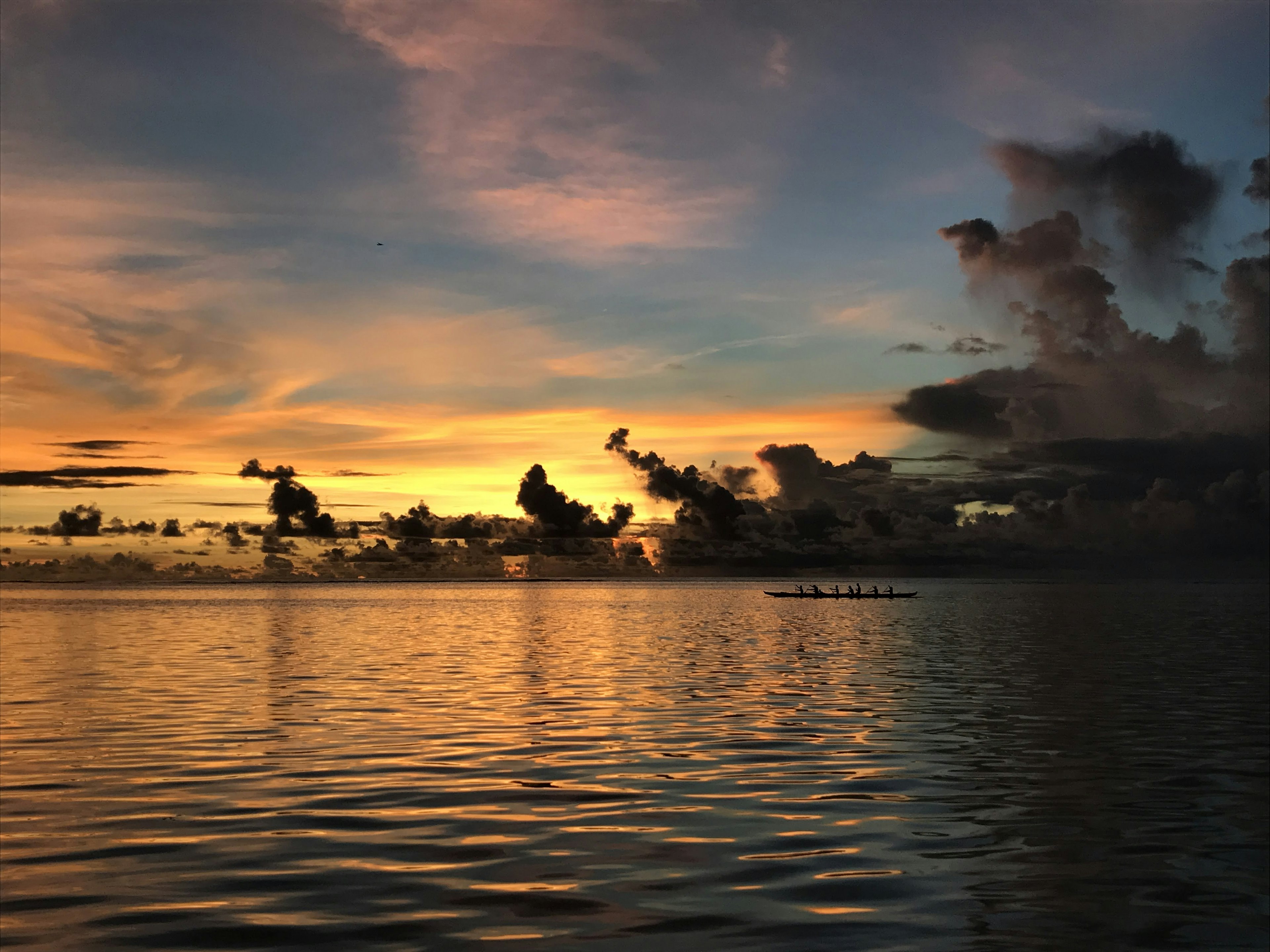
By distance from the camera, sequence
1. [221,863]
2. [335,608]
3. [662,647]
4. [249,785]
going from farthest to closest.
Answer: [335,608], [662,647], [249,785], [221,863]

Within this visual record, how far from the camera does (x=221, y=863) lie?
18.5 m

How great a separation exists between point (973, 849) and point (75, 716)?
31.9 m

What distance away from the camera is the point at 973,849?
63.2ft

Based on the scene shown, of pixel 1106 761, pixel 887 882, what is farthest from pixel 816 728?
pixel 887 882

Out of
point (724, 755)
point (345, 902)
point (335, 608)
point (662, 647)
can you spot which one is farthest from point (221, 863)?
point (335, 608)

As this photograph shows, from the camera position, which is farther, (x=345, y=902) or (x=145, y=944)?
(x=345, y=902)

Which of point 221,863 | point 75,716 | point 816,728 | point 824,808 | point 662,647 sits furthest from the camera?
point 662,647

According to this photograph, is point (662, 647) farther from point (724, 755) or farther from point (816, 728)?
point (724, 755)

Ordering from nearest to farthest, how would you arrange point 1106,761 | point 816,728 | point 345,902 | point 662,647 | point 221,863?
1. point 345,902
2. point 221,863
3. point 1106,761
4. point 816,728
5. point 662,647

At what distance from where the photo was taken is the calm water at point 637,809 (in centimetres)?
1527

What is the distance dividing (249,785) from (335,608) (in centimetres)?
16585

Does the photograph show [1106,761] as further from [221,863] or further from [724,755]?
[221,863]

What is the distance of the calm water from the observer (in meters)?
15.3

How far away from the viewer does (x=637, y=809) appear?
22.8 meters
